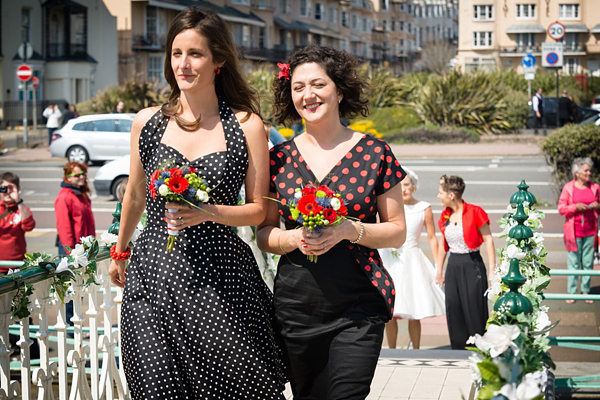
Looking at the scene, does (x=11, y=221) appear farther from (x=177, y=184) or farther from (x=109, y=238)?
(x=177, y=184)

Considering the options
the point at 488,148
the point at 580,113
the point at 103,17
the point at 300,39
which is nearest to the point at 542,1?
the point at 300,39

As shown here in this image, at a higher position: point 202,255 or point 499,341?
point 202,255

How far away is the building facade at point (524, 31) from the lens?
87750 millimetres

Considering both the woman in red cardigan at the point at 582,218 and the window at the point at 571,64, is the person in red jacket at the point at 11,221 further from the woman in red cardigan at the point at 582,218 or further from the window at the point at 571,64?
the window at the point at 571,64

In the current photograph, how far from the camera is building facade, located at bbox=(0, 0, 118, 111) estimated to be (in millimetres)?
49688

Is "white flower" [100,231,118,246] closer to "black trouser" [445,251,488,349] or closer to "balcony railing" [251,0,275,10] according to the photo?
"black trouser" [445,251,488,349]

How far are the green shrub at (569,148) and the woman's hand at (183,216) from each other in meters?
12.2

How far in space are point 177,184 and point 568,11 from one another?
91176 millimetres

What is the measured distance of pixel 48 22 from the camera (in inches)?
2100

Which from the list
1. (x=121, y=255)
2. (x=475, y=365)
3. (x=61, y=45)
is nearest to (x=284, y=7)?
(x=61, y=45)

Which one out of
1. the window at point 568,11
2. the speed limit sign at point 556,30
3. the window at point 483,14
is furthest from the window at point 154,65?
the window at point 483,14

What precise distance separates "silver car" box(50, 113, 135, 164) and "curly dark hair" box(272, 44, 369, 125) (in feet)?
70.4

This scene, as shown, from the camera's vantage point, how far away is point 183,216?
3.46m

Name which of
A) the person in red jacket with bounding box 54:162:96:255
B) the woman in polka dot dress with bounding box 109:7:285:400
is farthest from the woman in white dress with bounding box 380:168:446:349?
the woman in polka dot dress with bounding box 109:7:285:400
